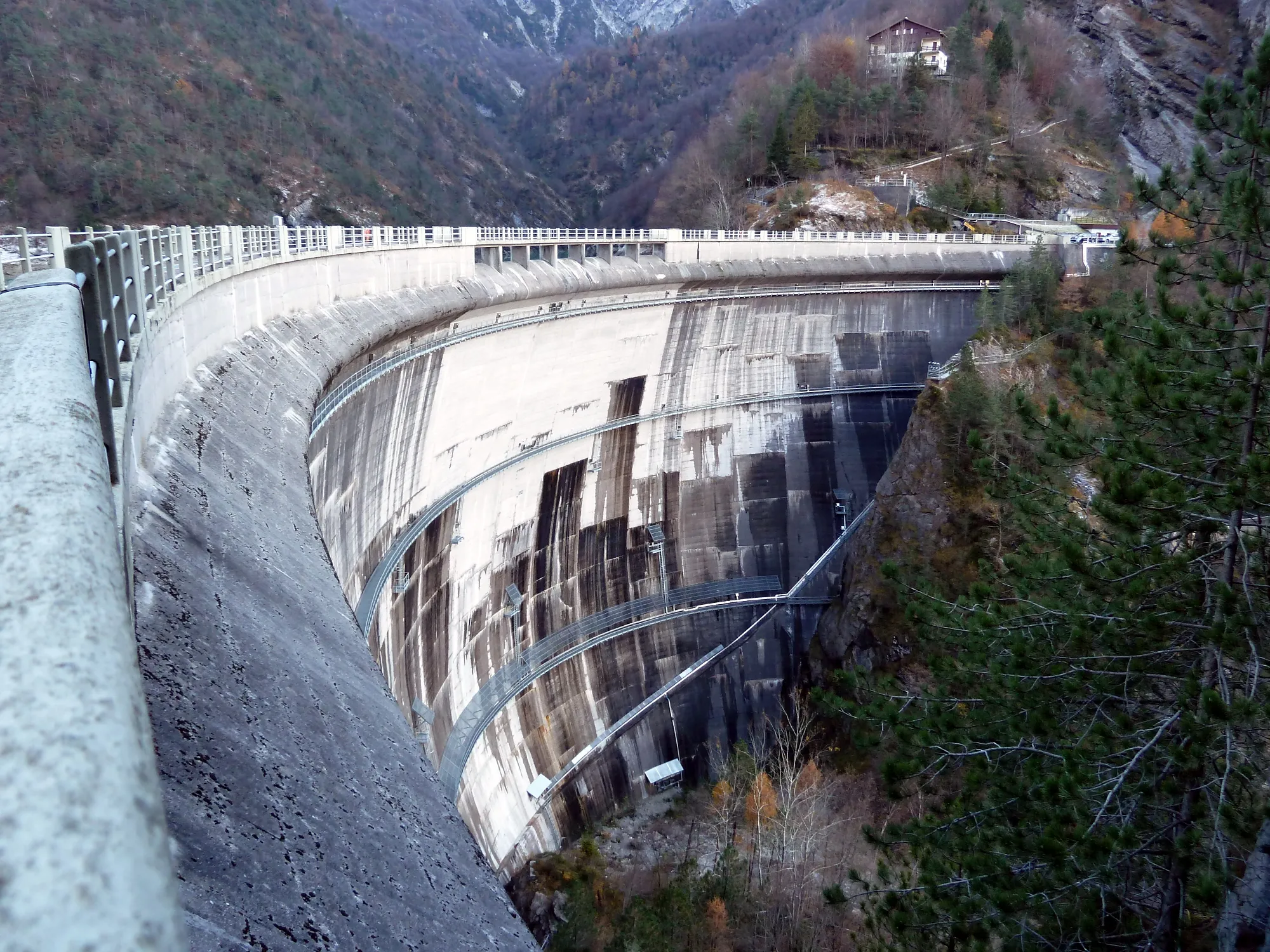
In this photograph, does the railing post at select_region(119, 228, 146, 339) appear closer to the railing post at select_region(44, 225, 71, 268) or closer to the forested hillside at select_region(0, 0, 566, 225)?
the railing post at select_region(44, 225, 71, 268)

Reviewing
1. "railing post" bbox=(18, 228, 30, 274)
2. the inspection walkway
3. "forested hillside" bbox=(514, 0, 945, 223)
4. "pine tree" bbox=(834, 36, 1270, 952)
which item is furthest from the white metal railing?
"forested hillside" bbox=(514, 0, 945, 223)

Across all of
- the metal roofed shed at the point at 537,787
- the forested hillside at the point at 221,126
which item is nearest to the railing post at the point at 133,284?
the metal roofed shed at the point at 537,787

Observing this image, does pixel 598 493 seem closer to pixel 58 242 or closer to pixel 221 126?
pixel 58 242

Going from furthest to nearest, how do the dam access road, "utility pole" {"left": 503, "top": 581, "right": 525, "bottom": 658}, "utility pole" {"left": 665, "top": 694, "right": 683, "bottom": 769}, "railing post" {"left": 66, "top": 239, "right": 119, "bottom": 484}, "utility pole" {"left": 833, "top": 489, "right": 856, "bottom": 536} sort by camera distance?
1. "utility pole" {"left": 833, "top": 489, "right": 856, "bottom": 536}
2. "utility pole" {"left": 665, "top": 694, "right": 683, "bottom": 769}
3. "utility pole" {"left": 503, "top": 581, "right": 525, "bottom": 658}
4. "railing post" {"left": 66, "top": 239, "right": 119, "bottom": 484}
5. the dam access road

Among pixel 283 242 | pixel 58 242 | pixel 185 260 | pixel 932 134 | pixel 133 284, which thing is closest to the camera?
pixel 58 242

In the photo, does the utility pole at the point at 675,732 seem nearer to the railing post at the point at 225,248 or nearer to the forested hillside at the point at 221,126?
the railing post at the point at 225,248

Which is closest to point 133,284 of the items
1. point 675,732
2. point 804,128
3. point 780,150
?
point 675,732
